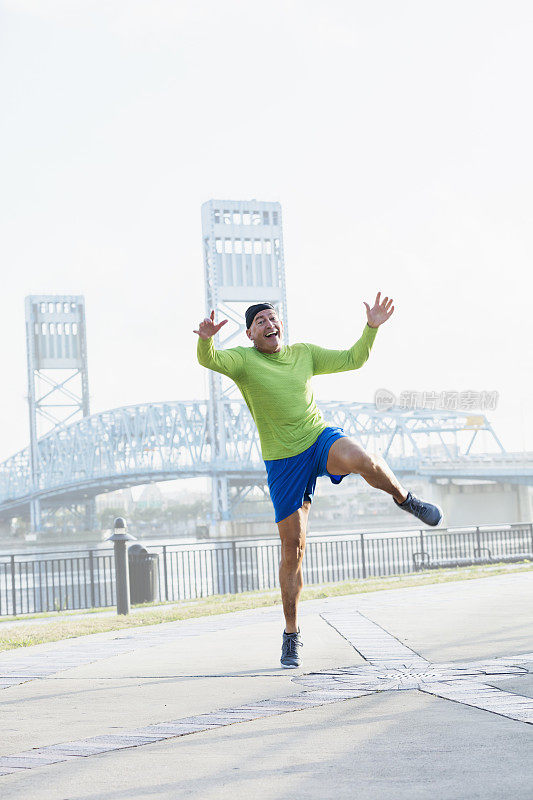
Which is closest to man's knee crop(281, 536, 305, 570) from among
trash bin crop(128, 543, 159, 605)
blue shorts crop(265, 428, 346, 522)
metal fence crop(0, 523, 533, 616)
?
blue shorts crop(265, 428, 346, 522)

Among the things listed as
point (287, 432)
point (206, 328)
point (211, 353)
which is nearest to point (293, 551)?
point (287, 432)

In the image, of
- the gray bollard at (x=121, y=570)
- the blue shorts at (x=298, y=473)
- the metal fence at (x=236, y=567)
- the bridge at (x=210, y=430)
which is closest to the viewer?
the blue shorts at (x=298, y=473)

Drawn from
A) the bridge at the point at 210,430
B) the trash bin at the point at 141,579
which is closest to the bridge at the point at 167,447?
the bridge at the point at 210,430

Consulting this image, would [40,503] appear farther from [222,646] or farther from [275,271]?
[222,646]

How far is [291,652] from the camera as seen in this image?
4.57 metres

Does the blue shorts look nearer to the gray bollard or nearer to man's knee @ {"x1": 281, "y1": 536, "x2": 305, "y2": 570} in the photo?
man's knee @ {"x1": 281, "y1": 536, "x2": 305, "y2": 570}

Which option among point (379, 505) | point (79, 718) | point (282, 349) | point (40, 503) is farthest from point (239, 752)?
point (379, 505)

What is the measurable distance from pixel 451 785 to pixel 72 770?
1018 millimetres

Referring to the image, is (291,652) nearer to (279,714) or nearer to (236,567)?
(279,714)

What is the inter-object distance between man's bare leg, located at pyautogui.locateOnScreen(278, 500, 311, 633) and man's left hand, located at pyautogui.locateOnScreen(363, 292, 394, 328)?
95 centimetres

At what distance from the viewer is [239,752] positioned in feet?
9.24

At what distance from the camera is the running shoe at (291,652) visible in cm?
452

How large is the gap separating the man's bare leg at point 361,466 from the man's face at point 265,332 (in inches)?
23.4

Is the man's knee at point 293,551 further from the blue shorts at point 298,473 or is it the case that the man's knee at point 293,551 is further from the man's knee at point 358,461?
the man's knee at point 358,461
